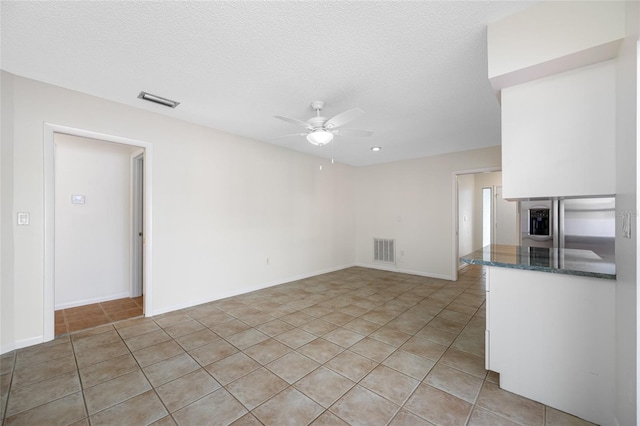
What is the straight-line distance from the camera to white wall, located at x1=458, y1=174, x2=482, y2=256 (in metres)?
6.09

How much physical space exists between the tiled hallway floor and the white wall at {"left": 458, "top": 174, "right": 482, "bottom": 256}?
10.2 feet

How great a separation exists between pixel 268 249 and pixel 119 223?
235 cm

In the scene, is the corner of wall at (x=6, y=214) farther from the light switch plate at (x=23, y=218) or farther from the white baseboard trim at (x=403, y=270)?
the white baseboard trim at (x=403, y=270)

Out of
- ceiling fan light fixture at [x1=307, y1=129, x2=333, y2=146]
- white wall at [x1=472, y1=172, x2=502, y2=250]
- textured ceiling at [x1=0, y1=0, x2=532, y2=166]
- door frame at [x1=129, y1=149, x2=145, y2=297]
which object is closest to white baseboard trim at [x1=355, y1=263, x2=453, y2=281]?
white wall at [x1=472, y1=172, x2=502, y2=250]

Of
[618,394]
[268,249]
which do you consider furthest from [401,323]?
[268,249]

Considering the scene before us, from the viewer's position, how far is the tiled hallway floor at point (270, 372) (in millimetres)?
1630

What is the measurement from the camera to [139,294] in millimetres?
4160

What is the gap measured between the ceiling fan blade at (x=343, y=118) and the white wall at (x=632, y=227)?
1562 mm

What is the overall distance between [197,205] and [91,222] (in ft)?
5.41

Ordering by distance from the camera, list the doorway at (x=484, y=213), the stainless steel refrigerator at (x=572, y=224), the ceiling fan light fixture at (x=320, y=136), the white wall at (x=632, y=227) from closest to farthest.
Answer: the white wall at (x=632, y=227)
the ceiling fan light fixture at (x=320, y=136)
the stainless steel refrigerator at (x=572, y=224)
the doorway at (x=484, y=213)

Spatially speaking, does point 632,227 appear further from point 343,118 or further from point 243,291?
point 243,291

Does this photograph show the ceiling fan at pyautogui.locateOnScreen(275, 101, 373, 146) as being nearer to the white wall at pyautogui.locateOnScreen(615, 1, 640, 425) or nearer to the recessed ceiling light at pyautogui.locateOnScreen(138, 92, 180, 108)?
the recessed ceiling light at pyautogui.locateOnScreen(138, 92, 180, 108)

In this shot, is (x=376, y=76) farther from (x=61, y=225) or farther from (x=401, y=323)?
(x=61, y=225)

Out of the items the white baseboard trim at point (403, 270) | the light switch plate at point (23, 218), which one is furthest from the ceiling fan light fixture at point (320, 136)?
the white baseboard trim at point (403, 270)
